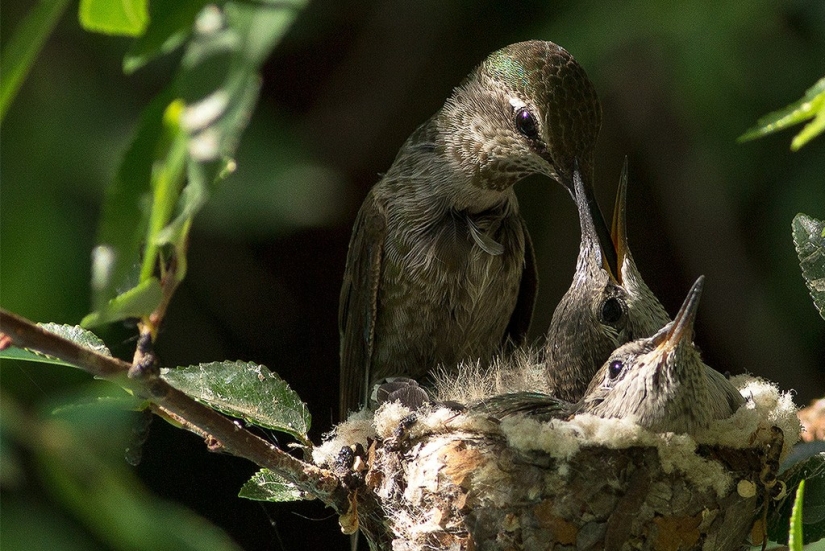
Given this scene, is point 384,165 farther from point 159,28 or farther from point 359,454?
point 159,28

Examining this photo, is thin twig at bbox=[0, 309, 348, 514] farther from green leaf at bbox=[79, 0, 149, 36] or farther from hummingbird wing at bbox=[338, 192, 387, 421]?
hummingbird wing at bbox=[338, 192, 387, 421]

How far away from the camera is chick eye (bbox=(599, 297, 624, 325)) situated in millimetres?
Answer: 1996

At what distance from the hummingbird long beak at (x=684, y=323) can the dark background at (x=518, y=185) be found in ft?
2.25

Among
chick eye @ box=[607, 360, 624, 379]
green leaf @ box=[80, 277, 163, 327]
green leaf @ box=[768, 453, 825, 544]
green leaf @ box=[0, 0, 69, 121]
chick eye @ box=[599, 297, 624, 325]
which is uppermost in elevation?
green leaf @ box=[0, 0, 69, 121]

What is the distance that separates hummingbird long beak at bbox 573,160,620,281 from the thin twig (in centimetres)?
74

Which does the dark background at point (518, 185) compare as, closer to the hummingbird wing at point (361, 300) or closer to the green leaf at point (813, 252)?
the hummingbird wing at point (361, 300)

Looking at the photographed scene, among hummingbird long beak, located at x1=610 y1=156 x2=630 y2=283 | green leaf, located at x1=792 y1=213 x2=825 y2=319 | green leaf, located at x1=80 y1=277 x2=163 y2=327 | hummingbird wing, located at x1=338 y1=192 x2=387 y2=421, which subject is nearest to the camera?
green leaf, located at x1=80 y1=277 x2=163 y2=327

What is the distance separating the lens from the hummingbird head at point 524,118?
196 centimetres

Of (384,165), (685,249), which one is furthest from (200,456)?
(685,249)

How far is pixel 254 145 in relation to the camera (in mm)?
1819

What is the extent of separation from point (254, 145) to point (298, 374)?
1349mm

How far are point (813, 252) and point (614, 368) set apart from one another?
15.4 inches

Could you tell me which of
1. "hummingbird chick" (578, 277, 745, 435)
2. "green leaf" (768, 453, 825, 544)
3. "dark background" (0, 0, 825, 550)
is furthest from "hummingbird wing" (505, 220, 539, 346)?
"green leaf" (768, 453, 825, 544)

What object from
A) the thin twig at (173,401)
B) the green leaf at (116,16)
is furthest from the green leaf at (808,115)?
the thin twig at (173,401)
